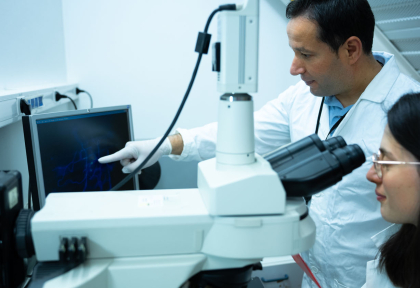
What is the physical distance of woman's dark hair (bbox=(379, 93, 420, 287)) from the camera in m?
0.75

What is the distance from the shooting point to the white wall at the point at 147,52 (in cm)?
184

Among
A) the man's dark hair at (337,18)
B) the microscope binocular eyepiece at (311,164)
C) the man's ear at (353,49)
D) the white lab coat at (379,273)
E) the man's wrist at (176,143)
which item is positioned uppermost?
the man's dark hair at (337,18)

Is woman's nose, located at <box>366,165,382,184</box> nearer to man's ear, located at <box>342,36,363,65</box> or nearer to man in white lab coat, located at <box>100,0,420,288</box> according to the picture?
man in white lab coat, located at <box>100,0,420,288</box>

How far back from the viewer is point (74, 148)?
104 centimetres

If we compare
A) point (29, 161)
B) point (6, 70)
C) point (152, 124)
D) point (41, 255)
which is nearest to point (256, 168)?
point (41, 255)

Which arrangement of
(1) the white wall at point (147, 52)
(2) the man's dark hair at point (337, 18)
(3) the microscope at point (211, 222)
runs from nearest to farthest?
(3) the microscope at point (211, 222), (2) the man's dark hair at point (337, 18), (1) the white wall at point (147, 52)

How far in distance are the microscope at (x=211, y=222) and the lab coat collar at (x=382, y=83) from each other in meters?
0.59

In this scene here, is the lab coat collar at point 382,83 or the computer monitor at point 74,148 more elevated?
the lab coat collar at point 382,83

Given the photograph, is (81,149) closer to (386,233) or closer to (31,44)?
(31,44)

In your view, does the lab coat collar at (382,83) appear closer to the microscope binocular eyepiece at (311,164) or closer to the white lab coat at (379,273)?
the white lab coat at (379,273)

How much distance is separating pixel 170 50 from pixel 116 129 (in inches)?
33.1

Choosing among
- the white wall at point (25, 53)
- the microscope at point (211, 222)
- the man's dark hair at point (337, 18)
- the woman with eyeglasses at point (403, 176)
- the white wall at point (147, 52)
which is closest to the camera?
the microscope at point (211, 222)

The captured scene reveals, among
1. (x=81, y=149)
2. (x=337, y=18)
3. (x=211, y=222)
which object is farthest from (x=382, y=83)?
(x=81, y=149)

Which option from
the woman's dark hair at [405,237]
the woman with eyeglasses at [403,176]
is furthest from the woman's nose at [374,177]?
the woman's dark hair at [405,237]
